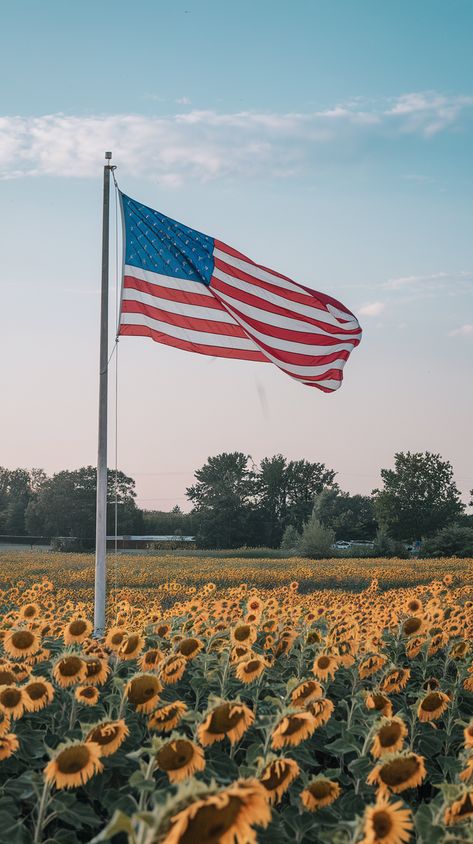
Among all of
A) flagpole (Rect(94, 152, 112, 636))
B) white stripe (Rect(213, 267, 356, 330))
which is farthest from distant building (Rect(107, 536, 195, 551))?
flagpole (Rect(94, 152, 112, 636))

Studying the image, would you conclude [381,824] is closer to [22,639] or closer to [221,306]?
[22,639]

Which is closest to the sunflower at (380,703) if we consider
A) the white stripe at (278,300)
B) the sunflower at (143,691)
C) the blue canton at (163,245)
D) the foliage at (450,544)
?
the sunflower at (143,691)

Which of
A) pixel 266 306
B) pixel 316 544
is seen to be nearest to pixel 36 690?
pixel 266 306

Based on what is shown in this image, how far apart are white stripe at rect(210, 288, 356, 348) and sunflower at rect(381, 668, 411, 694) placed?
194 inches

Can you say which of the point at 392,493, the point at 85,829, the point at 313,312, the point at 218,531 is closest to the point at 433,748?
the point at 85,829

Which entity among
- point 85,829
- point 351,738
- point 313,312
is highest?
point 313,312

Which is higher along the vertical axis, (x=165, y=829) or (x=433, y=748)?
(x=165, y=829)

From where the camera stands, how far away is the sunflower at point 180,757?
9.54 ft

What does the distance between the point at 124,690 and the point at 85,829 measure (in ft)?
1.90

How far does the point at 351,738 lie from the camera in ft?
12.3

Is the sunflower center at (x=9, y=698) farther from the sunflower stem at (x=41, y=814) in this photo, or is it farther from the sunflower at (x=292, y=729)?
the sunflower at (x=292, y=729)

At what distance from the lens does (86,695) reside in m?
3.89

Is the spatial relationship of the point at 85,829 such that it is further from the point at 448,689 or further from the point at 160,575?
the point at 160,575

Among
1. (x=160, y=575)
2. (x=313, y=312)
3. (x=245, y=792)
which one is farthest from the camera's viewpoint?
(x=160, y=575)
